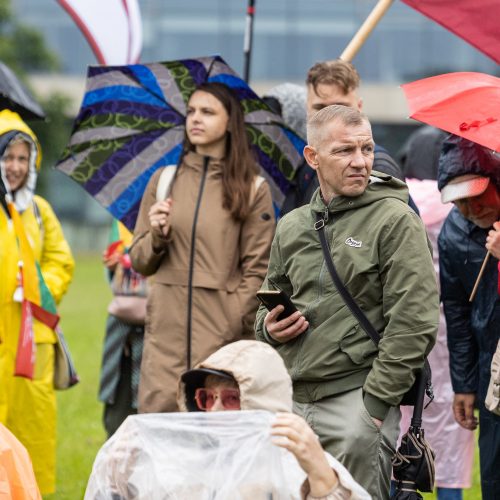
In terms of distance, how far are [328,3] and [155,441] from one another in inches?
2193

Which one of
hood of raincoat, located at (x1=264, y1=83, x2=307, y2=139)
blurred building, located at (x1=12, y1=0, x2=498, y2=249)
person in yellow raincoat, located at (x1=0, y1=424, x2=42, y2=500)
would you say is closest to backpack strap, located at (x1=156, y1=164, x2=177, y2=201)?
hood of raincoat, located at (x1=264, y1=83, x2=307, y2=139)

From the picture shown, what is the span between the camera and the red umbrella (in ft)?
19.1

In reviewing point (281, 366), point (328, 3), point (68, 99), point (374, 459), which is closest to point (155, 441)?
point (281, 366)

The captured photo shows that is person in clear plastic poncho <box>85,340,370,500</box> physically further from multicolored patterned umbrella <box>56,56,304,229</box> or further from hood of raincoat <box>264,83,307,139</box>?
hood of raincoat <box>264,83,307,139</box>

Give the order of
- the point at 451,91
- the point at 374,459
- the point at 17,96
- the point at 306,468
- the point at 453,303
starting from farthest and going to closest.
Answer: the point at 17,96 → the point at 453,303 → the point at 451,91 → the point at 374,459 → the point at 306,468

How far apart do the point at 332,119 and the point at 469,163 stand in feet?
2.52

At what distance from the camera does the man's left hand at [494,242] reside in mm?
5277

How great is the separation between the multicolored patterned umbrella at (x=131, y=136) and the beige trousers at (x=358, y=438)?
2.09 meters

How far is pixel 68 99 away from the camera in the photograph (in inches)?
1912

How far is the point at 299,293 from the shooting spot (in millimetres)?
5102

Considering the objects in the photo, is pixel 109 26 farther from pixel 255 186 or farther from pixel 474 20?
pixel 474 20

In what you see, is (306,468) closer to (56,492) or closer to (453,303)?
(453,303)

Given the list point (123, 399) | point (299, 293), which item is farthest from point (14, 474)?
point (123, 399)

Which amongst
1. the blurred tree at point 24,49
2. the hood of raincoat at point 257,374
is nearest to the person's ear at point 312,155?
the hood of raincoat at point 257,374
